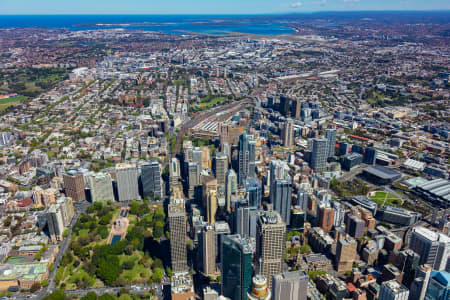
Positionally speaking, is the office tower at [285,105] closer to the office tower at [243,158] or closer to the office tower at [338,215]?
the office tower at [243,158]

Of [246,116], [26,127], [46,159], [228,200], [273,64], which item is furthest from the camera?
[273,64]

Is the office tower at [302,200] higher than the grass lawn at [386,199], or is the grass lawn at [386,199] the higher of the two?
the office tower at [302,200]

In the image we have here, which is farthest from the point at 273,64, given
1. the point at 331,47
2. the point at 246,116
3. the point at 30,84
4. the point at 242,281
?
the point at 242,281

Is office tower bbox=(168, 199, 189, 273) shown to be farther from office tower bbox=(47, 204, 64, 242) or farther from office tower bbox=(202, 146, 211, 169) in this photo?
office tower bbox=(202, 146, 211, 169)

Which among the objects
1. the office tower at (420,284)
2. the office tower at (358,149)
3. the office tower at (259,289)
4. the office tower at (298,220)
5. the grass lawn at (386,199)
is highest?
the office tower at (259,289)

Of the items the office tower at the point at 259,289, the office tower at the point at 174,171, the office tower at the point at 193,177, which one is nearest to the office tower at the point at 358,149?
the office tower at the point at 193,177

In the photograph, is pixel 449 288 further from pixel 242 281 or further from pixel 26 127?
pixel 26 127

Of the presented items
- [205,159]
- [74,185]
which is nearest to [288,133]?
[205,159]
